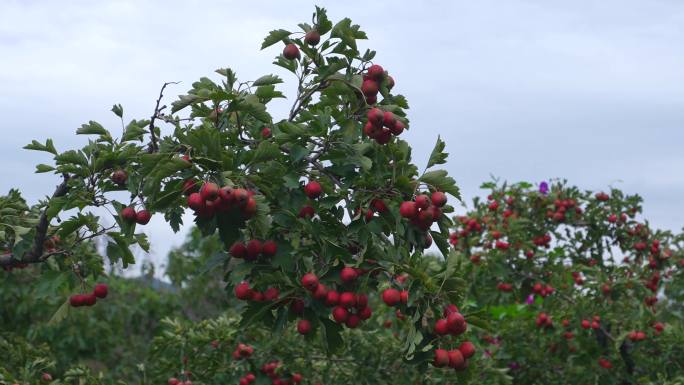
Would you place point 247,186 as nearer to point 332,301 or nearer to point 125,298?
point 332,301

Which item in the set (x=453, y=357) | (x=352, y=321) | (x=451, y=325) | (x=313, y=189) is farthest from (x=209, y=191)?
(x=453, y=357)

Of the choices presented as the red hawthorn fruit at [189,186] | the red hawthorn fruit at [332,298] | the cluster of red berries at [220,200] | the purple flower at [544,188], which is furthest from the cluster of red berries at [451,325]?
the purple flower at [544,188]

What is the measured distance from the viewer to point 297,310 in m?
4.17

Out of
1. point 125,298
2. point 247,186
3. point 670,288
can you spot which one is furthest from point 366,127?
point 125,298

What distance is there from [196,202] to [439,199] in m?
1.17

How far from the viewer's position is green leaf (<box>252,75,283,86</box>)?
4.47m

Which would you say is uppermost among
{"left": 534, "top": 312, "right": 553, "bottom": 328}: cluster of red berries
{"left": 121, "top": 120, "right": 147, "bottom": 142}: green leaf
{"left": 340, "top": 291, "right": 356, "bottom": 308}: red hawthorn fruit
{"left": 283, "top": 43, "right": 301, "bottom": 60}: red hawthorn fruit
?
{"left": 534, "top": 312, "right": 553, "bottom": 328}: cluster of red berries

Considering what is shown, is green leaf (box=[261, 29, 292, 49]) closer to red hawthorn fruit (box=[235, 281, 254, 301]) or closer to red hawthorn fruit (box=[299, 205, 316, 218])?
red hawthorn fruit (box=[299, 205, 316, 218])

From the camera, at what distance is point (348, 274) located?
13.1 ft

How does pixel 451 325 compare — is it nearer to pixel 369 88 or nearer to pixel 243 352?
pixel 369 88

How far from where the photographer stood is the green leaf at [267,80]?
4.47 meters

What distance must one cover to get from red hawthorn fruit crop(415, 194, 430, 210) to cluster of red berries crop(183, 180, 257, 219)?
800mm

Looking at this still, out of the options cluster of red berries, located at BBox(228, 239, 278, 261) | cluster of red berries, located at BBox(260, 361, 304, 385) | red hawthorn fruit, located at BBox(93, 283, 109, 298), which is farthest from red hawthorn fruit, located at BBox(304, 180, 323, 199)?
cluster of red berries, located at BBox(260, 361, 304, 385)

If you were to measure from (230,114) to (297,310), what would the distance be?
1056mm
